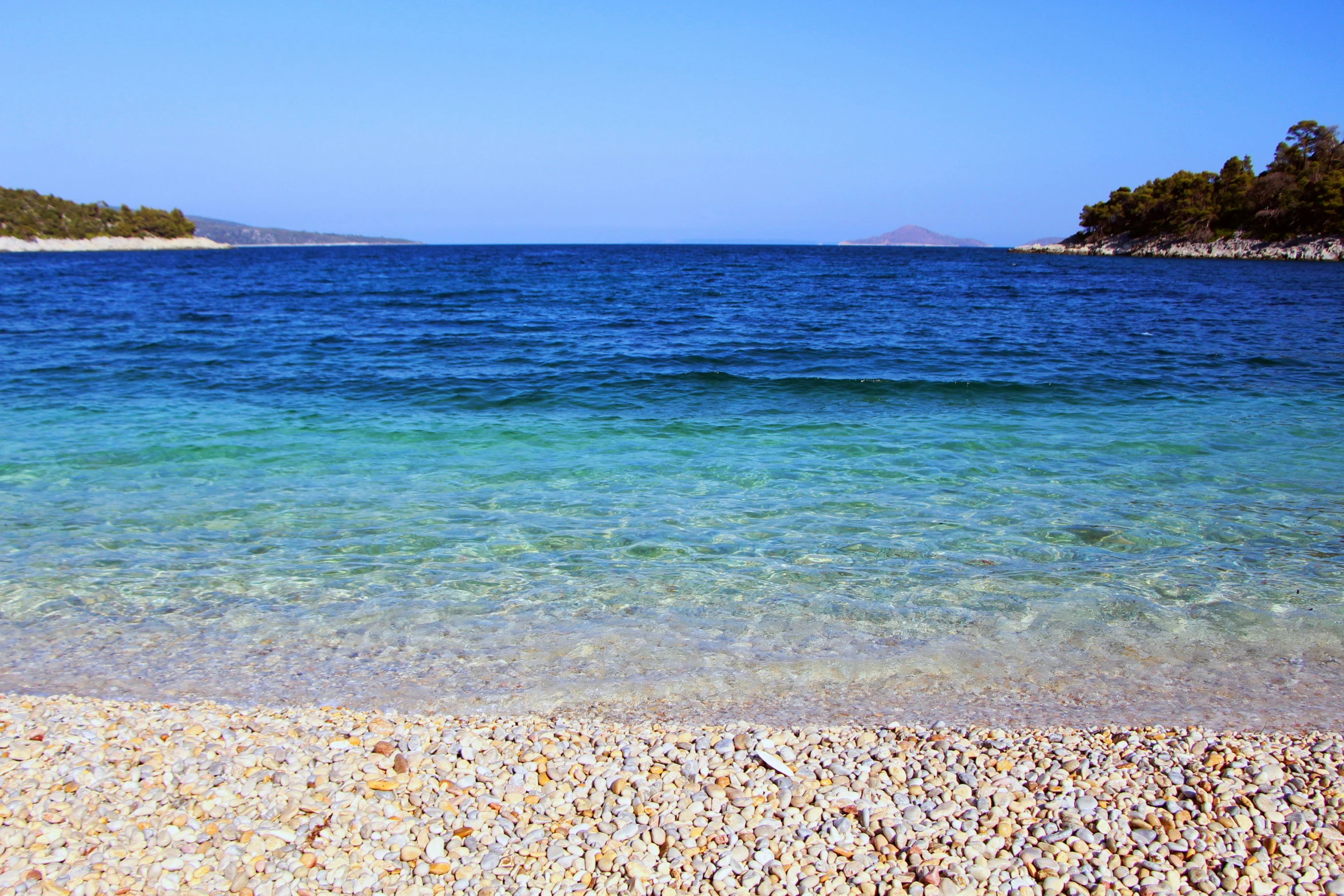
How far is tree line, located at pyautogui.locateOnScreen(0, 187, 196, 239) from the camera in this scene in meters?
96.4

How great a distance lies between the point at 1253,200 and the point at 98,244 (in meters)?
127

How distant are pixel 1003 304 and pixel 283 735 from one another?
32.0m

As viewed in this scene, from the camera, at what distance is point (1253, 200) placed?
72875 mm

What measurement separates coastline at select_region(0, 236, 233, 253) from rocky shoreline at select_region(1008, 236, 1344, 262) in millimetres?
112534

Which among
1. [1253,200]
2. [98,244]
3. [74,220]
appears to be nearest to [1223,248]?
[1253,200]

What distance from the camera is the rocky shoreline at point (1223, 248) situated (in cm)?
6334

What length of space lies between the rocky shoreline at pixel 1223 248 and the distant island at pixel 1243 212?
0.08 meters

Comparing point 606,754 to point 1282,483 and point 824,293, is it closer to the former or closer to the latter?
point 1282,483

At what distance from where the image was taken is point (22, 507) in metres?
7.90

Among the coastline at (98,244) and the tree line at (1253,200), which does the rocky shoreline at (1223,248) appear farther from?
the coastline at (98,244)

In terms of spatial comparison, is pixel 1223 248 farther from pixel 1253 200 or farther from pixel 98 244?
pixel 98 244

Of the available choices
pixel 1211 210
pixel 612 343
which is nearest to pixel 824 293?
pixel 612 343

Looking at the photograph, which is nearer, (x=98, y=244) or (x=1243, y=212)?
(x=1243, y=212)

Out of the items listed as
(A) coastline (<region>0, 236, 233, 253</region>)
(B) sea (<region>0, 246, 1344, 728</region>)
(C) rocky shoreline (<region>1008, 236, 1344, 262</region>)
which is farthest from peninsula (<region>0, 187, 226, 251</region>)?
(C) rocky shoreline (<region>1008, 236, 1344, 262</region>)
